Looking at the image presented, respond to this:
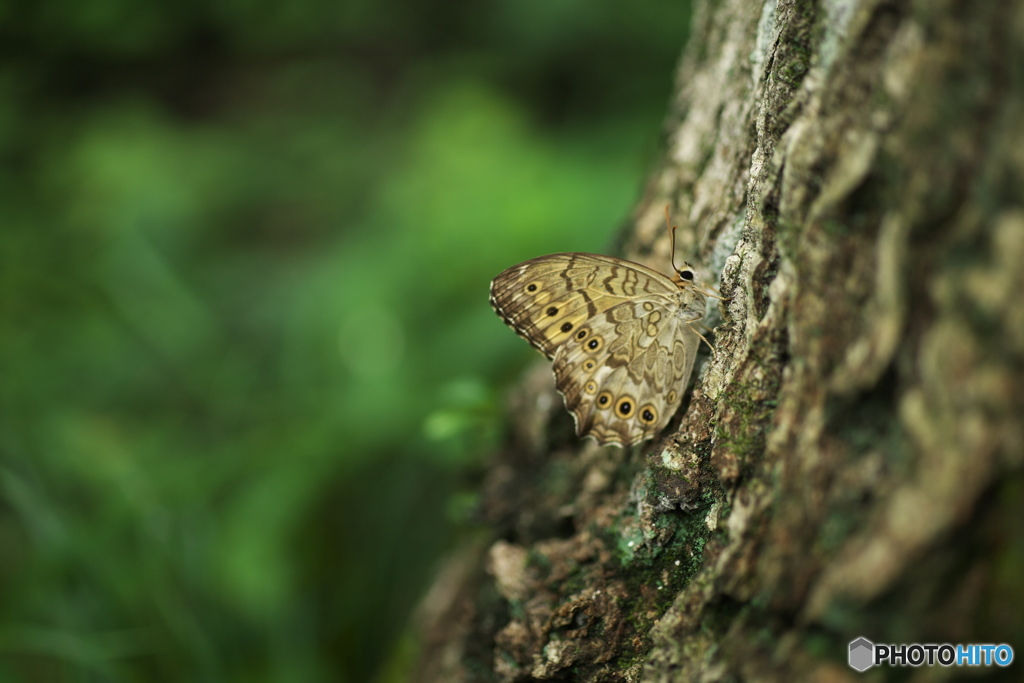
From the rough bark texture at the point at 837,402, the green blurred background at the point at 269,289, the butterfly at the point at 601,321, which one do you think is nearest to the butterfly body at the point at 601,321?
the butterfly at the point at 601,321

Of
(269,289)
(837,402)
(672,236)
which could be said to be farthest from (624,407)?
(269,289)

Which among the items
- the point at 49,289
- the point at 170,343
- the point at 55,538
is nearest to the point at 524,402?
the point at 55,538

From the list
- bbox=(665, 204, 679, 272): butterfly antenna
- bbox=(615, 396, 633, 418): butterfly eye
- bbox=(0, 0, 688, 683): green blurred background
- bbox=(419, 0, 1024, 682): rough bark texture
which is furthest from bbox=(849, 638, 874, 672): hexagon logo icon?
bbox=(0, 0, 688, 683): green blurred background

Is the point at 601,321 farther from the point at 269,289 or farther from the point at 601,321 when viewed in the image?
the point at 269,289

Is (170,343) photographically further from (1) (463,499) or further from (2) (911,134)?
(2) (911,134)

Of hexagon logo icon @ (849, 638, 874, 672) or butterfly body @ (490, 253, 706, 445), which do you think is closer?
hexagon logo icon @ (849, 638, 874, 672)

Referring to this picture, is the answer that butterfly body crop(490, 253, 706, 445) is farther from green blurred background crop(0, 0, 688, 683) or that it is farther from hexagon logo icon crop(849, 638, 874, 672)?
hexagon logo icon crop(849, 638, 874, 672)

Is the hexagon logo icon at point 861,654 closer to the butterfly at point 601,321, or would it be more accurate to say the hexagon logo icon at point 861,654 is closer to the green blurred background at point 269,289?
the butterfly at point 601,321
